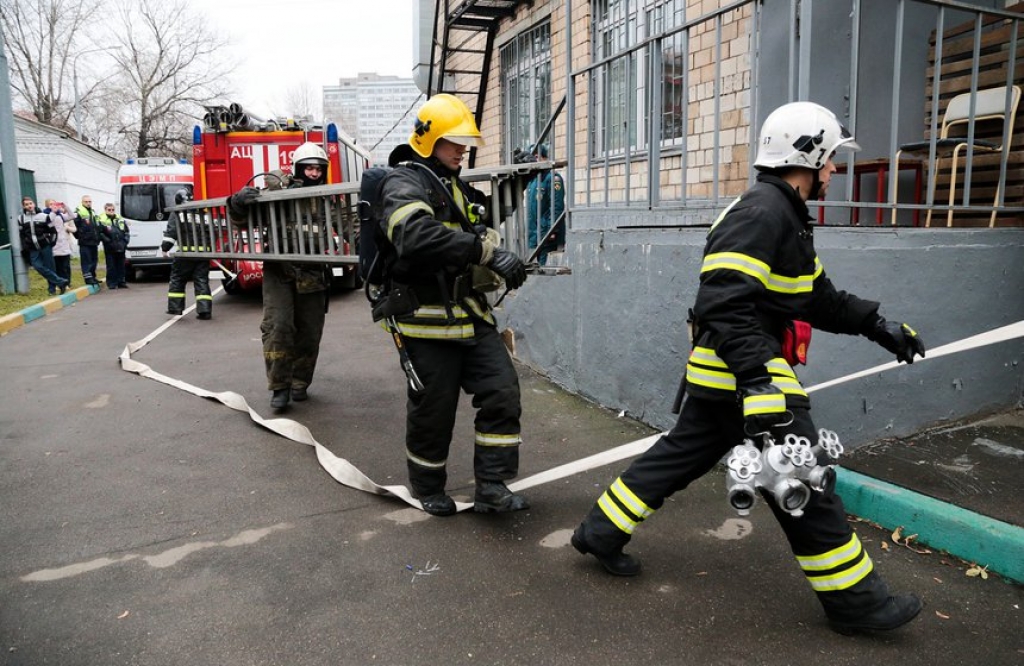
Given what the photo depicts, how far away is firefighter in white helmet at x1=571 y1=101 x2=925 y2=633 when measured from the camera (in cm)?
250

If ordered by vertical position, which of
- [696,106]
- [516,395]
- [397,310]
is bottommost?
[516,395]

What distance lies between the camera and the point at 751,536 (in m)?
3.44

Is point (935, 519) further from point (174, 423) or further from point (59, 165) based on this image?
point (59, 165)

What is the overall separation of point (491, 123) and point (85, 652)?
10.8m

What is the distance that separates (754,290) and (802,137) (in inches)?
23.8

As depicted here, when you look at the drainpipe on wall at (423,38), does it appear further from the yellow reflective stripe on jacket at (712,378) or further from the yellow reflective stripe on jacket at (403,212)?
the yellow reflective stripe on jacket at (712,378)

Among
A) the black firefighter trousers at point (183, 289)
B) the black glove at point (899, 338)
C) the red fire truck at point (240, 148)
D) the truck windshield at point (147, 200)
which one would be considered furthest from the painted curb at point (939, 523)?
the truck windshield at point (147, 200)

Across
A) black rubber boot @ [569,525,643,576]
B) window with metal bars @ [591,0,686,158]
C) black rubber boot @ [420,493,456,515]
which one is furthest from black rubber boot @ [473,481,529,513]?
window with metal bars @ [591,0,686,158]

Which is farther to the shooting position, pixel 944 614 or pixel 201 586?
pixel 201 586

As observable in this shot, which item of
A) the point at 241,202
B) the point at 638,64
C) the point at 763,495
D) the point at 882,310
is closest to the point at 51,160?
the point at 241,202

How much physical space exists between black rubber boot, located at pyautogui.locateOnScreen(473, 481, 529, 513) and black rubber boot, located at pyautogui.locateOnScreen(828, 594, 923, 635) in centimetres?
155

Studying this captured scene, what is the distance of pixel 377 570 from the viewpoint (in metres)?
3.18

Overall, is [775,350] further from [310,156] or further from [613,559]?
[310,156]

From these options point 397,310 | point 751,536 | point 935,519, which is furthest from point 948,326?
point 397,310
